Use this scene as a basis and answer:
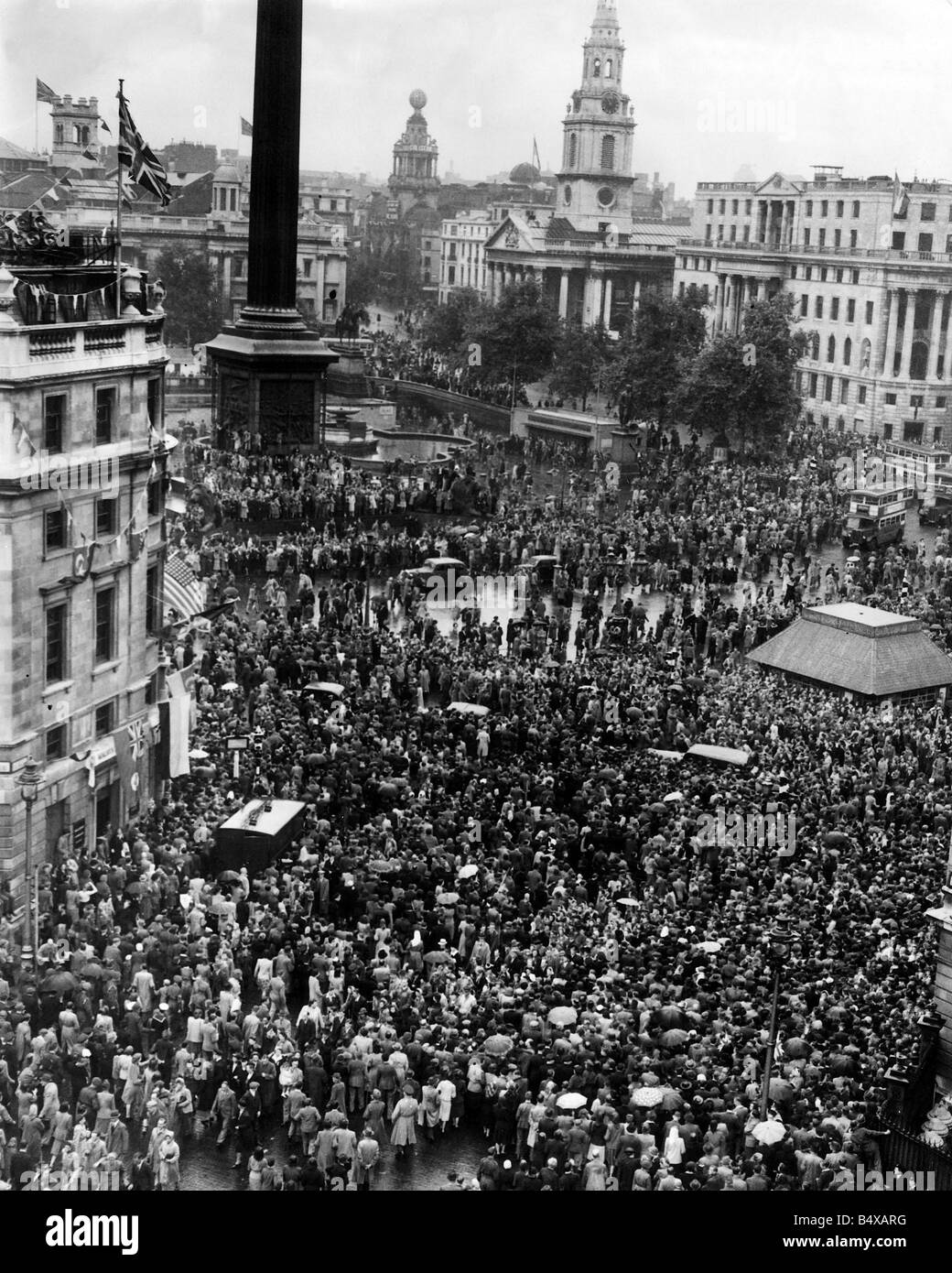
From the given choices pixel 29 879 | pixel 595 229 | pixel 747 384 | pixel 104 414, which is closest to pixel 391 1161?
pixel 29 879

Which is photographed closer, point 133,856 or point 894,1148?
point 894,1148

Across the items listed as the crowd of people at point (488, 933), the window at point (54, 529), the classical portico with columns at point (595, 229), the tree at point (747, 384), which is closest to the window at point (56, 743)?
the crowd of people at point (488, 933)

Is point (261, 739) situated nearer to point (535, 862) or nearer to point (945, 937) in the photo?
point (535, 862)

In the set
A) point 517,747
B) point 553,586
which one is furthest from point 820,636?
point 553,586

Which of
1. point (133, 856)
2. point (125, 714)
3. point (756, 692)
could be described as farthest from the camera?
point (756, 692)


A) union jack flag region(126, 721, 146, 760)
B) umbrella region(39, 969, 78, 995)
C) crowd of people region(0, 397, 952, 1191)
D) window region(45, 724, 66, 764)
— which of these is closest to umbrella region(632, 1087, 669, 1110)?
crowd of people region(0, 397, 952, 1191)

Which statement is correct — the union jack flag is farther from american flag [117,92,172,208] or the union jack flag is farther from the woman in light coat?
the woman in light coat

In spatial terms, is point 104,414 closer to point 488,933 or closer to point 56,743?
point 56,743
